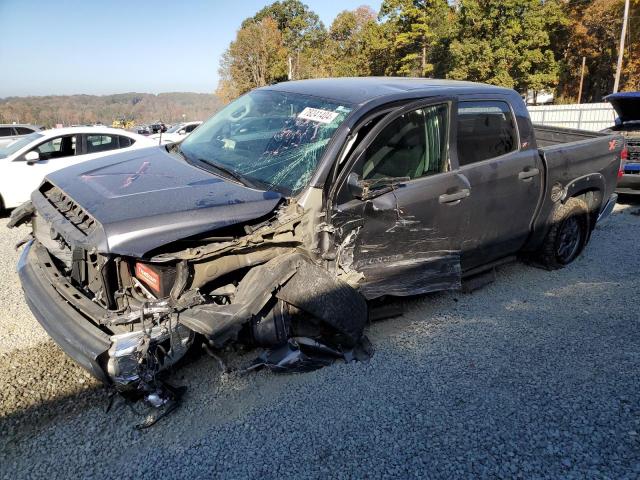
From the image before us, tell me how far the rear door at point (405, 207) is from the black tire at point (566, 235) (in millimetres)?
1661

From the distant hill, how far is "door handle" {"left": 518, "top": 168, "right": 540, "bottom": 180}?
29058 mm

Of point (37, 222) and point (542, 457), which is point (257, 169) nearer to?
point (37, 222)

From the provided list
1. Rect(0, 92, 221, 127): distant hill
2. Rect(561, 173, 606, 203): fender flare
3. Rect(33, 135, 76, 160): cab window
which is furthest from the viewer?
Rect(0, 92, 221, 127): distant hill

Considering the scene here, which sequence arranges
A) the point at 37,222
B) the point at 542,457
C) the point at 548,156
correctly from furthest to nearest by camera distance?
the point at 548,156, the point at 37,222, the point at 542,457

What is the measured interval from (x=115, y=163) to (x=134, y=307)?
4.93ft

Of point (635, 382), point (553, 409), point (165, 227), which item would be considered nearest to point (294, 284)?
point (165, 227)

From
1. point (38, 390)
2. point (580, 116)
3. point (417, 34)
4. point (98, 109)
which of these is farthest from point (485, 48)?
point (98, 109)

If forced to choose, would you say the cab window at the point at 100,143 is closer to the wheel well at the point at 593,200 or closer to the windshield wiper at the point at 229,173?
the windshield wiper at the point at 229,173

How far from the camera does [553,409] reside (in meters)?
2.75

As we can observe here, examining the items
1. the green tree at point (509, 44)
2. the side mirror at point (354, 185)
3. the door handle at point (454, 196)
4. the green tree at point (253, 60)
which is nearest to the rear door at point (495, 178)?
the door handle at point (454, 196)

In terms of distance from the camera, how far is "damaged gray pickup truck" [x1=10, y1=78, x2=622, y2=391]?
2.54 metres

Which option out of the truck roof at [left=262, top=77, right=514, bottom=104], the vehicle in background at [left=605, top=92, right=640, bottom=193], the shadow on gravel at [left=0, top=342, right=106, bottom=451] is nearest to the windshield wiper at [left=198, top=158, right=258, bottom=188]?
the truck roof at [left=262, top=77, right=514, bottom=104]

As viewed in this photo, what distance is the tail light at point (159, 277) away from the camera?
2547mm

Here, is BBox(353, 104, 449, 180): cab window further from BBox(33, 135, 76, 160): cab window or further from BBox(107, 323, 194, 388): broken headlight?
BBox(33, 135, 76, 160): cab window
